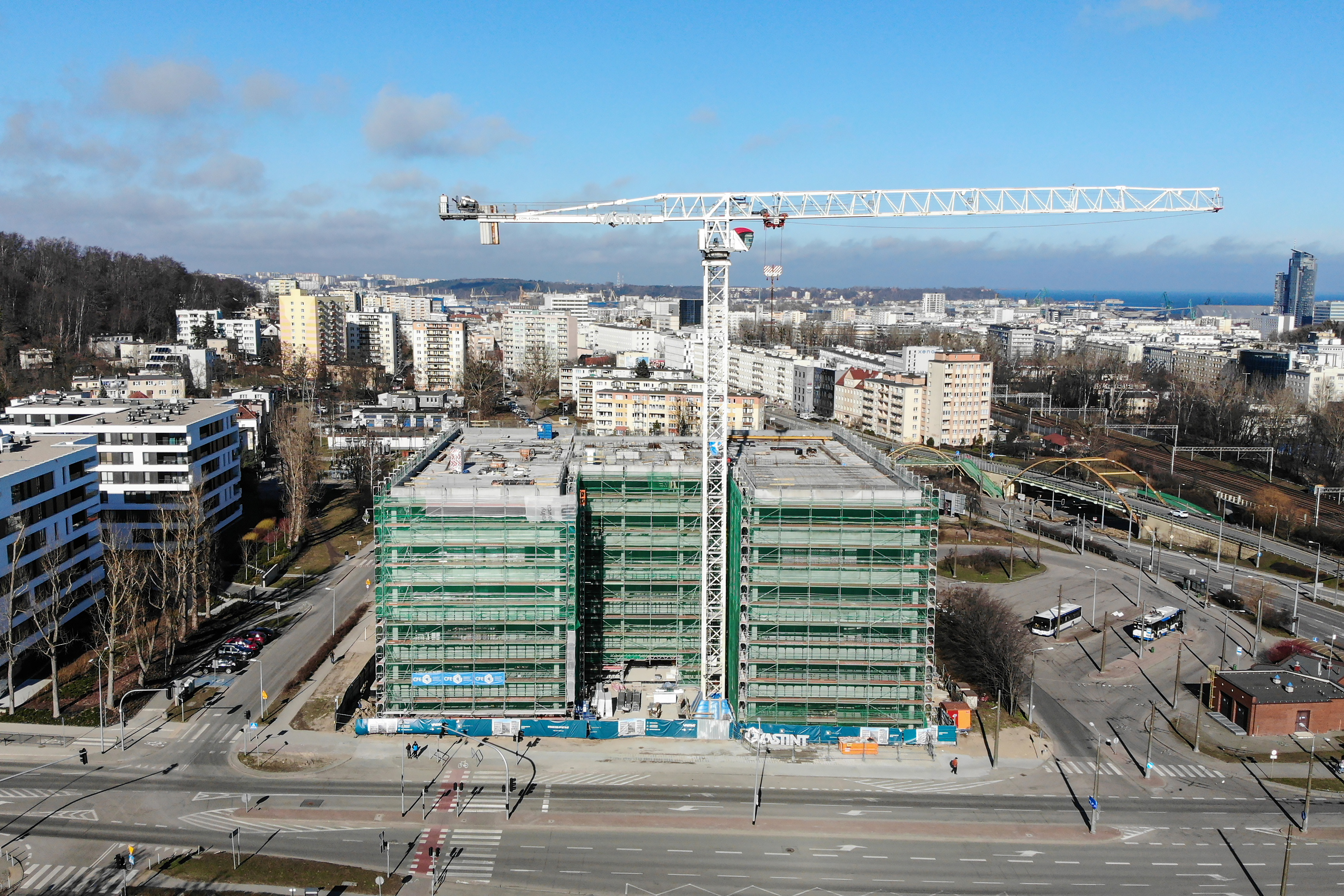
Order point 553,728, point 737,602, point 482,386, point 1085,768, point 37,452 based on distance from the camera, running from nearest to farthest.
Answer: point 1085,768
point 553,728
point 737,602
point 37,452
point 482,386

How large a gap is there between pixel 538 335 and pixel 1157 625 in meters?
142

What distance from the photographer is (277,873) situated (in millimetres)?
31094

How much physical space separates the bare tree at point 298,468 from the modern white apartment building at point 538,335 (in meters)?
89.1

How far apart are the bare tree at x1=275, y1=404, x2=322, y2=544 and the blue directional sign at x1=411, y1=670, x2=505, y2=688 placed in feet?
107

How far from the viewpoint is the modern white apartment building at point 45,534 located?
1743 inches

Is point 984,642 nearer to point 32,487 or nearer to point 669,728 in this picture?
point 669,728

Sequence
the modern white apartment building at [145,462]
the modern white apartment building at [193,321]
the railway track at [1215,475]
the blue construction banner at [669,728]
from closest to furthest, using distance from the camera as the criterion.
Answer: the blue construction banner at [669,728] < the modern white apartment building at [145,462] < the railway track at [1215,475] < the modern white apartment building at [193,321]

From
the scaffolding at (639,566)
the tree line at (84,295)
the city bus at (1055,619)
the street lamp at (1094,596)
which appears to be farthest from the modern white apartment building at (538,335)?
the scaffolding at (639,566)

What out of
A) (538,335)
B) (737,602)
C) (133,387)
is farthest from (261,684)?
(538,335)

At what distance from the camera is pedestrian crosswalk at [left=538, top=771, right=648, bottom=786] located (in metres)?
37.8

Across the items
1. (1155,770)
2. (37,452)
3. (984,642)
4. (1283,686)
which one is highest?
(37,452)

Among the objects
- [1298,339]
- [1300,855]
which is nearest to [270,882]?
[1300,855]

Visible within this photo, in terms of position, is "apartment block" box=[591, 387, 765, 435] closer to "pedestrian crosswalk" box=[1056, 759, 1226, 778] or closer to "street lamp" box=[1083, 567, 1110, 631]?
"street lamp" box=[1083, 567, 1110, 631]

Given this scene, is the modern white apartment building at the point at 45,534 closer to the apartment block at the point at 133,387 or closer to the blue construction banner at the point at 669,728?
the blue construction banner at the point at 669,728
